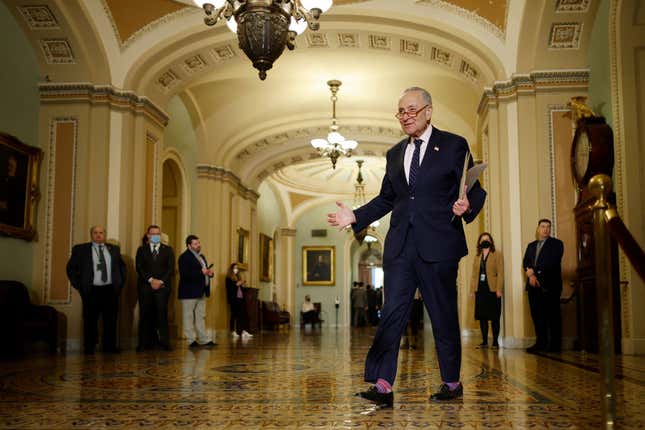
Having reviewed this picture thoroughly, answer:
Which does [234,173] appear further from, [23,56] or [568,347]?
[568,347]

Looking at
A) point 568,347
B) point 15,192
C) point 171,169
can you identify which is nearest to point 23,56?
point 15,192

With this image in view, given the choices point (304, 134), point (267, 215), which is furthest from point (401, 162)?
point (267, 215)

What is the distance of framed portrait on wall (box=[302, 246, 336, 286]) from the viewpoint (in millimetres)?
24156

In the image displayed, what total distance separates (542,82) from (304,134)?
7.30 metres

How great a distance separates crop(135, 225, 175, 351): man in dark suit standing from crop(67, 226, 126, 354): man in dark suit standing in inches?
15.9

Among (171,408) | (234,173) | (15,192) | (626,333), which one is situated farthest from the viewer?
(234,173)

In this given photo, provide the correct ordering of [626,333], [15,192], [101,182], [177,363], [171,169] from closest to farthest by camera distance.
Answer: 1. [177,363]
2. [626,333]
3. [15,192]
4. [101,182]
5. [171,169]

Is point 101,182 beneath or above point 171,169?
beneath

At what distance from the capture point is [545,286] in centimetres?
755

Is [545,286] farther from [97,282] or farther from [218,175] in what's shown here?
[218,175]

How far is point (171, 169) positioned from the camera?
42.1 ft

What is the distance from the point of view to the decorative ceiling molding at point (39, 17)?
8.28 m

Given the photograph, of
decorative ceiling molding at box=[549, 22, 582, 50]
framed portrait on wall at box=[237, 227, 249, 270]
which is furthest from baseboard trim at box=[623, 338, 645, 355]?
framed portrait on wall at box=[237, 227, 249, 270]

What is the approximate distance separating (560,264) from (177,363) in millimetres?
4042
